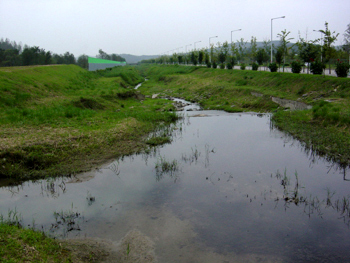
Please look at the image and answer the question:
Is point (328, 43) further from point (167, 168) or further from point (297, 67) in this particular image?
point (167, 168)

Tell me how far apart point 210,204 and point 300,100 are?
1590 cm

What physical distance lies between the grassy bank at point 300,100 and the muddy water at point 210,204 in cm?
135

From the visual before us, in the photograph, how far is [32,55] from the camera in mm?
59812

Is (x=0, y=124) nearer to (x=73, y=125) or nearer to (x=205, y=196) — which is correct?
(x=73, y=125)

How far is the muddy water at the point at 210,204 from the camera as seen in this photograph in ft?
22.2

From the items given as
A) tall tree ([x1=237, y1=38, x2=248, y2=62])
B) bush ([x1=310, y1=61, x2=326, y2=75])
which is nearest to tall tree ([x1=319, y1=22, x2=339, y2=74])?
bush ([x1=310, y1=61, x2=326, y2=75])

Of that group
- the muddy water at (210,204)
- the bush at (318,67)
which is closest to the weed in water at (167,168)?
the muddy water at (210,204)

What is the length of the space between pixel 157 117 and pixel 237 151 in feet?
24.9

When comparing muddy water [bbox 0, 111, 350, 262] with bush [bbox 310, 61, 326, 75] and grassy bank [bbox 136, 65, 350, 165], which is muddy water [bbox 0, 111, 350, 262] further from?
bush [bbox 310, 61, 326, 75]

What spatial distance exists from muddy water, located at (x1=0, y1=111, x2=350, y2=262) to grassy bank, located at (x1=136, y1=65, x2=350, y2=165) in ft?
4.42

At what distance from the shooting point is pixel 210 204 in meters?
8.69

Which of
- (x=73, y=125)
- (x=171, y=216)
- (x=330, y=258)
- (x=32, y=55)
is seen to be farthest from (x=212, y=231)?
(x=32, y=55)

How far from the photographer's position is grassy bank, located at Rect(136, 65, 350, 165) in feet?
44.5

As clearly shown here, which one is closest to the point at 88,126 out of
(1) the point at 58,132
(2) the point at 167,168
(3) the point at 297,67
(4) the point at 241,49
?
(1) the point at 58,132
